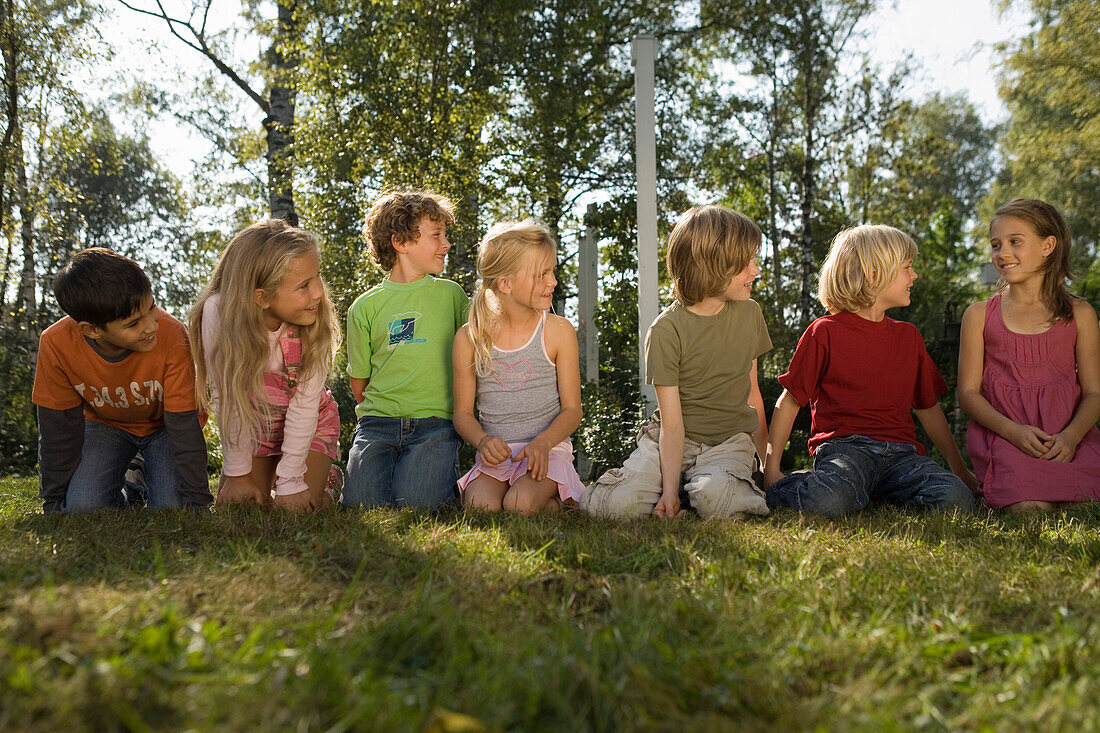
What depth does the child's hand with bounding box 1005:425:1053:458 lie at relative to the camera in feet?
13.2

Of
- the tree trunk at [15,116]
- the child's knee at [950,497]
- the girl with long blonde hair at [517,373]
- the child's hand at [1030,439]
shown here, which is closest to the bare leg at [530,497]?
the girl with long blonde hair at [517,373]

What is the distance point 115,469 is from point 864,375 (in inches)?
149

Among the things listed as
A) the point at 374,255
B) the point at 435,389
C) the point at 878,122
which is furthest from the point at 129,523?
the point at 878,122

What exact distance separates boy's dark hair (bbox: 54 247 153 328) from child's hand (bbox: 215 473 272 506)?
0.90 metres

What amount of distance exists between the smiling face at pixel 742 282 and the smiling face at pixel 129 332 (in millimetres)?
2756

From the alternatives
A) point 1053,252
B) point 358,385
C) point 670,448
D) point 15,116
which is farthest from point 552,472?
point 15,116

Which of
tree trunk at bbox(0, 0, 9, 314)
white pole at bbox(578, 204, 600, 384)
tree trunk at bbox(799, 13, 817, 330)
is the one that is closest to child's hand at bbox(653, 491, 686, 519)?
white pole at bbox(578, 204, 600, 384)

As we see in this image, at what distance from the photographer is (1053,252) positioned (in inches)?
171

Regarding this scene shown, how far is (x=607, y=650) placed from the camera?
1715 mm

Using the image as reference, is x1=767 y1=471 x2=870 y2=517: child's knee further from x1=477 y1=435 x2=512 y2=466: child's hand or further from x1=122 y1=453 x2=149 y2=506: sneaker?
x1=122 y1=453 x2=149 y2=506: sneaker

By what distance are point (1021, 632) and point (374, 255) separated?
12.2ft

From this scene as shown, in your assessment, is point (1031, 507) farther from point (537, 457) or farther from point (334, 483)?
point (334, 483)

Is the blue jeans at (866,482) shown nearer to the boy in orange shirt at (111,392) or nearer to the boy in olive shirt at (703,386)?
the boy in olive shirt at (703,386)

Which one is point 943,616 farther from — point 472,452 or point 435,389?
point 472,452
